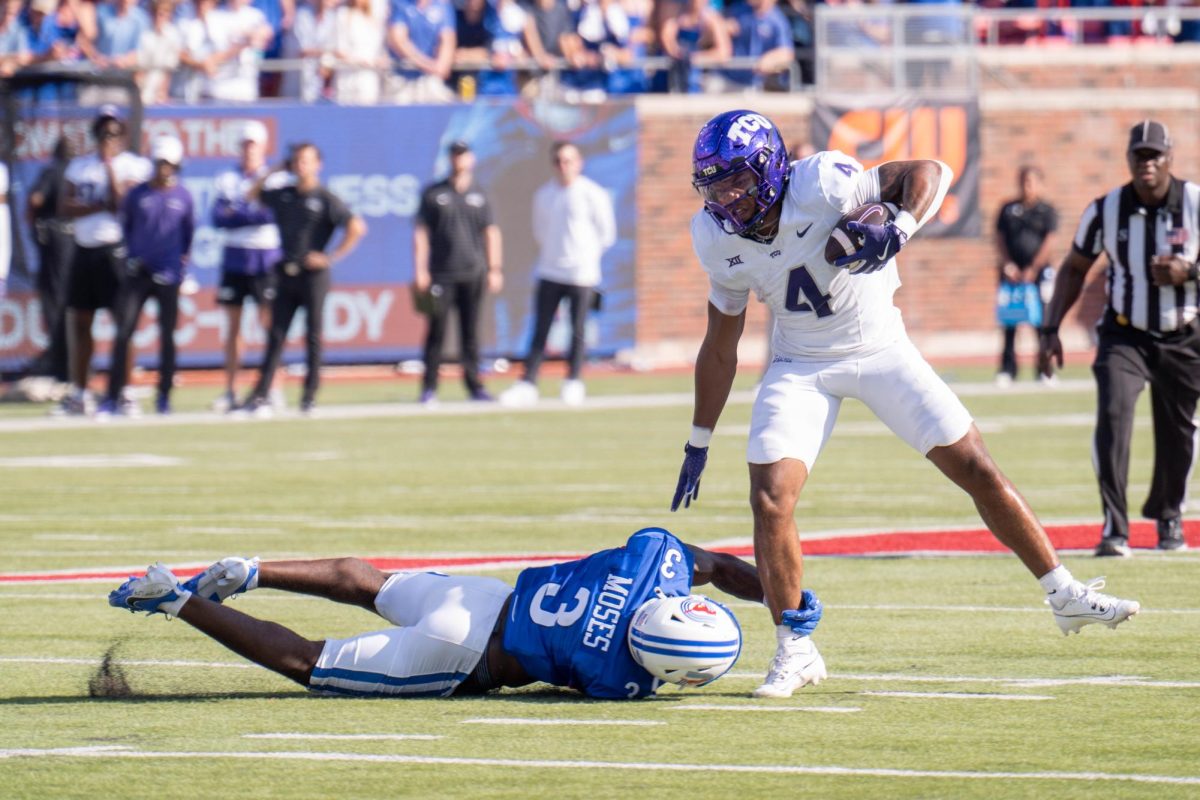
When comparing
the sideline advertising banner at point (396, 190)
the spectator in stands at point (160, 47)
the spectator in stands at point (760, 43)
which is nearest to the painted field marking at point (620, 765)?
the sideline advertising banner at point (396, 190)

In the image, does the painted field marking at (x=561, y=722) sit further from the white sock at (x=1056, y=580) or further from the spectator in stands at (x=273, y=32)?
the spectator in stands at (x=273, y=32)

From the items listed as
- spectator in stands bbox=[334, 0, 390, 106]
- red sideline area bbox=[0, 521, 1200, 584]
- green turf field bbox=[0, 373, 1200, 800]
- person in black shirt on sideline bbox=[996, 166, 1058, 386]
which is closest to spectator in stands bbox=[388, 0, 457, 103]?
spectator in stands bbox=[334, 0, 390, 106]

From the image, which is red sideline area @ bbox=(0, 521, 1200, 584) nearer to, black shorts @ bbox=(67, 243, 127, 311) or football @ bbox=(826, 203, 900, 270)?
football @ bbox=(826, 203, 900, 270)

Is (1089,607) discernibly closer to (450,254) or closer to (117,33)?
(450,254)

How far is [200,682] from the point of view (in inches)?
278

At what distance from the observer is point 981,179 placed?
86.2ft

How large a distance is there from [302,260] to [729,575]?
1186 cm

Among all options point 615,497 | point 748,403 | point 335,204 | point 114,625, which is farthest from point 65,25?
point 114,625

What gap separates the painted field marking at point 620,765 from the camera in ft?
17.5

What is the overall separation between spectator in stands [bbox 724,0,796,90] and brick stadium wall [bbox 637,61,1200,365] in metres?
0.49

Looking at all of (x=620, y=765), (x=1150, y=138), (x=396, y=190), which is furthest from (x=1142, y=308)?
(x=396, y=190)

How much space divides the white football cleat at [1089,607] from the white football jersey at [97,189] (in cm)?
1299

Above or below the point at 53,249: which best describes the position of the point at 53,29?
A: above

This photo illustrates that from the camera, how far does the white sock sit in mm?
6996
